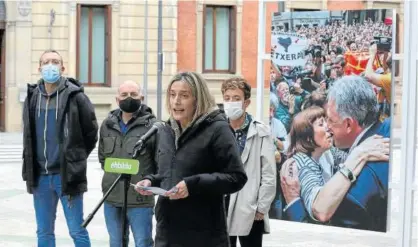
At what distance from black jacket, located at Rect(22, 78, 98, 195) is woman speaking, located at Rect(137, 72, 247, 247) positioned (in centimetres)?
293

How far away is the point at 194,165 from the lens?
5715 mm

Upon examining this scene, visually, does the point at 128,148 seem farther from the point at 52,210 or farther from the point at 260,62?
the point at 260,62

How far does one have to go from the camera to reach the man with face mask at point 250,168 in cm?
772

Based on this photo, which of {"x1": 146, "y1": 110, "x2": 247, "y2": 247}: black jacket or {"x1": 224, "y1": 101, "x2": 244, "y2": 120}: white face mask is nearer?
{"x1": 146, "y1": 110, "x2": 247, "y2": 247}: black jacket

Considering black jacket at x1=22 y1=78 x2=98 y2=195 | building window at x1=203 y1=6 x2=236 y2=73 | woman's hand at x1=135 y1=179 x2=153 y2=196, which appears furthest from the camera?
building window at x1=203 y1=6 x2=236 y2=73

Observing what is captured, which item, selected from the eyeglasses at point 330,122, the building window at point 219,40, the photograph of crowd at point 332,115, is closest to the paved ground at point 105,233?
the photograph of crowd at point 332,115

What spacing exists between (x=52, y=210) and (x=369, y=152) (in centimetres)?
274

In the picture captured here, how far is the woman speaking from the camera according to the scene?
18.6 feet

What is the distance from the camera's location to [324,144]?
891cm

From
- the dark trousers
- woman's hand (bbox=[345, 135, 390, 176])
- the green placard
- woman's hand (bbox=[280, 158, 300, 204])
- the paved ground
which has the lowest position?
the paved ground

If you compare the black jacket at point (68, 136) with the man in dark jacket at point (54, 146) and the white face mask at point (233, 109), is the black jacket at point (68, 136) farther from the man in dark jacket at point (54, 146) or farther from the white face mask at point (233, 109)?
the white face mask at point (233, 109)

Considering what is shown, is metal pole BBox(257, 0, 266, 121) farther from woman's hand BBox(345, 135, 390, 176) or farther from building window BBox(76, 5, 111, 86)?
building window BBox(76, 5, 111, 86)

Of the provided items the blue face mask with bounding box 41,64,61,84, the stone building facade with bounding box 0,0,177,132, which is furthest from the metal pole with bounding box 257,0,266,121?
the stone building facade with bounding box 0,0,177,132

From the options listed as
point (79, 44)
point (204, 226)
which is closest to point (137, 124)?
point (204, 226)
